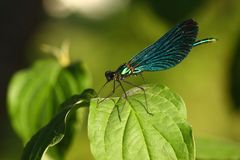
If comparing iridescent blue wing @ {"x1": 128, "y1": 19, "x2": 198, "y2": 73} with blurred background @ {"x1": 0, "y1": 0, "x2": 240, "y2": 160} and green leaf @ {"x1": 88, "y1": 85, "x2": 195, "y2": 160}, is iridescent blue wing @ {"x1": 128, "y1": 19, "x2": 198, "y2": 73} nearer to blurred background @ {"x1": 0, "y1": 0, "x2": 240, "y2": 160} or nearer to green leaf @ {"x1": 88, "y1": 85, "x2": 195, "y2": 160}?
green leaf @ {"x1": 88, "y1": 85, "x2": 195, "y2": 160}

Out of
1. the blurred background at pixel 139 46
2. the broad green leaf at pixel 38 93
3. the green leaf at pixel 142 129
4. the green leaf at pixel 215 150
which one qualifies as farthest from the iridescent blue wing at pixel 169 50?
the blurred background at pixel 139 46

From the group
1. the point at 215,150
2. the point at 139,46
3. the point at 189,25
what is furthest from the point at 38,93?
the point at 139,46

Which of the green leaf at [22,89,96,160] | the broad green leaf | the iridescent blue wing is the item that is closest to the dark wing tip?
the iridescent blue wing

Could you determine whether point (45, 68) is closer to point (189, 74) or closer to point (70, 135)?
point (70, 135)

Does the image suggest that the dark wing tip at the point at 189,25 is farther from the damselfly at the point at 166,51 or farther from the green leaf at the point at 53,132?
the green leaf at the point at 53,132

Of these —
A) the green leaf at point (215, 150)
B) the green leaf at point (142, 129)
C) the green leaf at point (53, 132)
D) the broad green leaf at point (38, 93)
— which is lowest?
the green leaf at point (215, 150)

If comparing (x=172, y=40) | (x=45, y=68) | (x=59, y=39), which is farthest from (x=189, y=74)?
(x=172, y=40)
